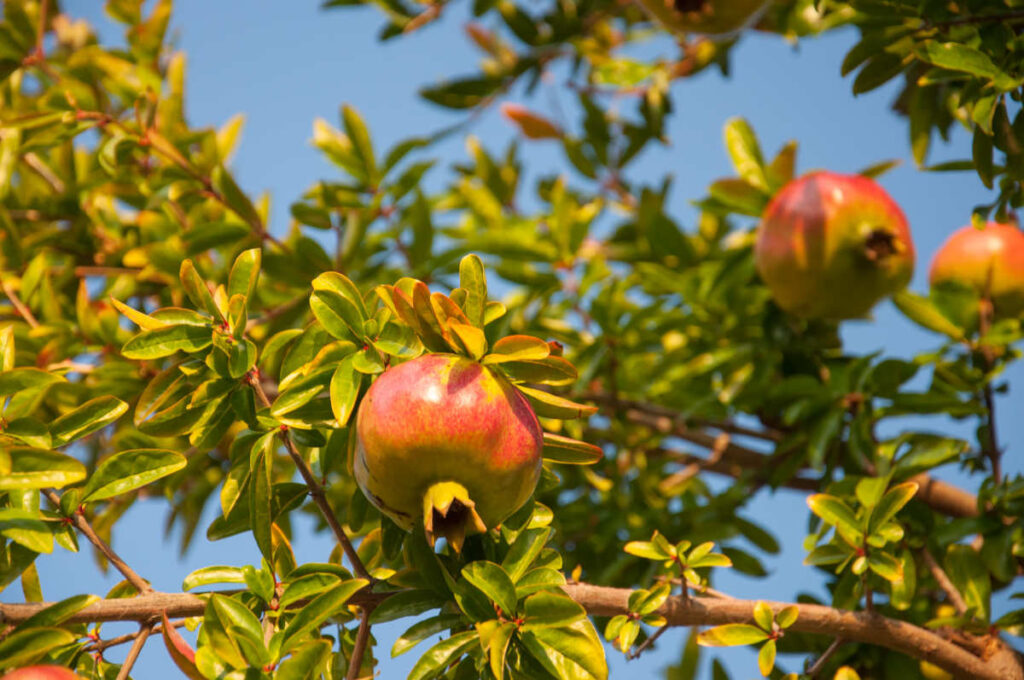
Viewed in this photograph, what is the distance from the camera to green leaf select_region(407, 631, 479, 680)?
118 cm

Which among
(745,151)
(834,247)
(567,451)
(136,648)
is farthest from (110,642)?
(745,151)

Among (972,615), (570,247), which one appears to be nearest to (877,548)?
(972,615)

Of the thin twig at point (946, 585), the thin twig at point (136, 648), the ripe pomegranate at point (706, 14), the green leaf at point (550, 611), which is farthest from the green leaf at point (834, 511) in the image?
the ripe pomegranate at point (706, 14)

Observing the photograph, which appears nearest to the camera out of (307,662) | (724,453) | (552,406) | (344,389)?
(307,662)

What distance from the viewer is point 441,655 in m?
1.21

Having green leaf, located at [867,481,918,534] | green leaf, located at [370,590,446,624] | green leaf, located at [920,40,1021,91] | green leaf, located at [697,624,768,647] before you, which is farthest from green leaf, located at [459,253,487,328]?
green leaf, located at [920,40,1021,91]

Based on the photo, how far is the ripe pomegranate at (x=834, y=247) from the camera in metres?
2.18

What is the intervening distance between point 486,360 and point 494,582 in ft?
0.96

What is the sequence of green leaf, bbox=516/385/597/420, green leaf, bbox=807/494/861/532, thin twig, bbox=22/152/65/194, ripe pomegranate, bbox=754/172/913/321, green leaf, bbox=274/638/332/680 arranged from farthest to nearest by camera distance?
thin twig, bbox=22/152/65/194, ripe pomegranate, bbox=754/172/913/321, green leaf, bbox=807/494/861/532, green leaf, bbox=516/385/597/420, green leaf, bbox=274/638/332/680

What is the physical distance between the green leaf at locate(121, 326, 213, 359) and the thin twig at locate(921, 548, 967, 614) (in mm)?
1472

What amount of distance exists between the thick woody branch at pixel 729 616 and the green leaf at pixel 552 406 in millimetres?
258

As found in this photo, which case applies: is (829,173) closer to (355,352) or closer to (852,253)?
(852,253)

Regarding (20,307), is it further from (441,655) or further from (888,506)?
(888,506)

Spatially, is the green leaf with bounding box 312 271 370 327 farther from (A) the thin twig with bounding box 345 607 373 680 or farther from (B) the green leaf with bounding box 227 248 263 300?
(A) the thin twig with bounding box 345 607 373 680
